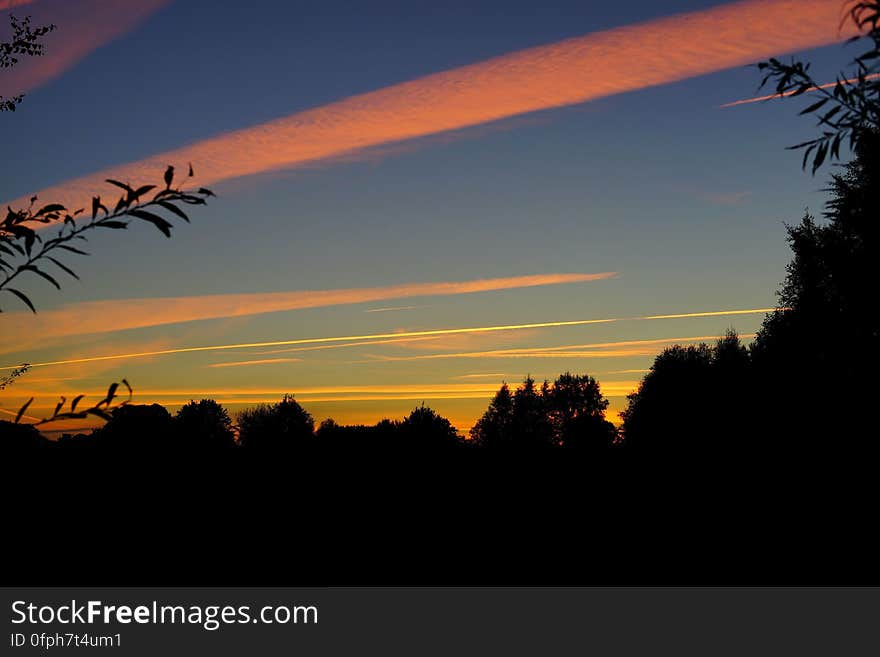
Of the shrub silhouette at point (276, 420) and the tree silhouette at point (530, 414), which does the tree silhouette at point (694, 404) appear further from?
the shrub silhouette at point (276, 420)

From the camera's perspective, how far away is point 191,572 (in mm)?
21688

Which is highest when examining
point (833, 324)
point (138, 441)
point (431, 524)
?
point (833, 324)

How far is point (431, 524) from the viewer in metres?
25.5

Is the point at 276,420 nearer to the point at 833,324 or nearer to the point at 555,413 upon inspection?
the point at 555,413

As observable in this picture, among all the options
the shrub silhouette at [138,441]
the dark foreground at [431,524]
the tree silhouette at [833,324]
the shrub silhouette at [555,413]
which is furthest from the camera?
the shrub silhouette at [555,413]

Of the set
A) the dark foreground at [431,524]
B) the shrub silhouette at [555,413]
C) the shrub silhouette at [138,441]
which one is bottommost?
the dark foreground at [431,524]

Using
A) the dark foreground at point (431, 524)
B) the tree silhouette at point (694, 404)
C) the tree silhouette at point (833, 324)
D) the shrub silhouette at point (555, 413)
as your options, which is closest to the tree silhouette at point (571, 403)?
the shrub silhouette at point (555, 413)

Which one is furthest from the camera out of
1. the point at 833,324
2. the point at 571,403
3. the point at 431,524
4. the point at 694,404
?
the point at 571,403

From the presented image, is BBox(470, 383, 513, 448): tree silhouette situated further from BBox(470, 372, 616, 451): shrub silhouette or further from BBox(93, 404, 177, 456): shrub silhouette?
BBox(93, 404, 177, 456): shrub silhouette

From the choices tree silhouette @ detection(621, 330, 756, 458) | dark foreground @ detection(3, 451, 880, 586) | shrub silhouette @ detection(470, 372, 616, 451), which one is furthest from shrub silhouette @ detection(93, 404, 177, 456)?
shrub silhouette @ detection(470, 372, 616, 451)

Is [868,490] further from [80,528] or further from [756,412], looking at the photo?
[80,528]

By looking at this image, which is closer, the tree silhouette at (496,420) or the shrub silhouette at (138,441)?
the shrub silhouette at (138,441)

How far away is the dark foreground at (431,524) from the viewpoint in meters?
21.6

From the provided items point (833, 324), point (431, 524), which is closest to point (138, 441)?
point (431, 524)
